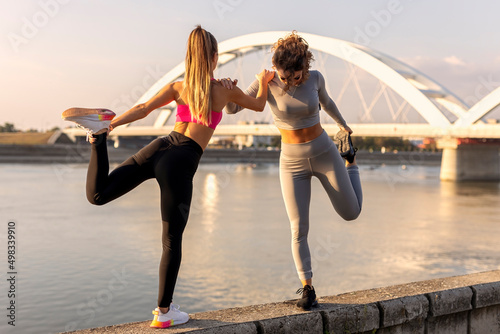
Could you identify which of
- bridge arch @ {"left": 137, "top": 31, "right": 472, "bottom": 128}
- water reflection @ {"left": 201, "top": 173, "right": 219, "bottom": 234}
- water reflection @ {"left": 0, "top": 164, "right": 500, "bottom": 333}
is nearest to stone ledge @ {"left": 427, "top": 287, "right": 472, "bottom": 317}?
water reflection @ {"left": 0, "top": 164, "right": 500, "bottom": 333}

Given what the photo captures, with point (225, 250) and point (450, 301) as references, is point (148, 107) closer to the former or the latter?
point (450, 301)

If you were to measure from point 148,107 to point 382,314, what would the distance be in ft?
5.69

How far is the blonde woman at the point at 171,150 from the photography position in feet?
8.25

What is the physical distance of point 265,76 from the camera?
2.91m

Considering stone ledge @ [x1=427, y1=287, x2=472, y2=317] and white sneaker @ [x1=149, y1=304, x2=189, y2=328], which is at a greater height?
white sneaker @ [x1=149, y1=304, x2=189, y2=328]

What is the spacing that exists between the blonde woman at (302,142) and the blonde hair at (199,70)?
0.27 meters

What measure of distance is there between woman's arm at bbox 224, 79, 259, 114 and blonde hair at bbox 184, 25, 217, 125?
0.24 m

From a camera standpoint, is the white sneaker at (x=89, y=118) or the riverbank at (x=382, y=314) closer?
the white sneaker at (x=89, y=118)

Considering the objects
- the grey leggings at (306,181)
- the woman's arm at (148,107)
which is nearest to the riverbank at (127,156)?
the grey leggings at (306,181)

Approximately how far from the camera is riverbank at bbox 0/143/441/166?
59719 millimetres

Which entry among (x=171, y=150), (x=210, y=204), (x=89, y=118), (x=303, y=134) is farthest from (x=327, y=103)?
(x=210, y=204)

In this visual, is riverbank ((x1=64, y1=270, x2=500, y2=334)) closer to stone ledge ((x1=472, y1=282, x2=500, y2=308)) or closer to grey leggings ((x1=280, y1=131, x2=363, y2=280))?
stone ledge ((x1=472, y1=282, x2=500, y2=308))

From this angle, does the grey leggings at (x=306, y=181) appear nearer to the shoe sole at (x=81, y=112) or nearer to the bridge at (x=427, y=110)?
the shoe sole at (x=81, y=112)

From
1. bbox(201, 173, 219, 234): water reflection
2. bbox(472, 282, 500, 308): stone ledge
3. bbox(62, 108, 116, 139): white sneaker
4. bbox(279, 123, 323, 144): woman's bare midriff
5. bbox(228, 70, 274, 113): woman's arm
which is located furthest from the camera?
bbox(201, 173, 219, 234): water reflection
